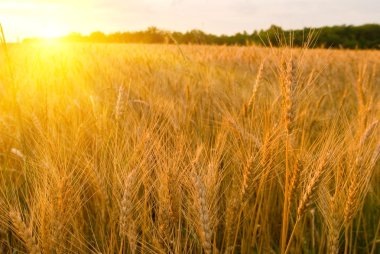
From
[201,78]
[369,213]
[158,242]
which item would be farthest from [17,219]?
[201,78]

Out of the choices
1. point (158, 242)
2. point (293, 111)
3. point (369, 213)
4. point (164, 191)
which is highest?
point (293, 111)

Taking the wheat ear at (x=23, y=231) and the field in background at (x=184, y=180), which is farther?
the field in background at (x=184, y=180)

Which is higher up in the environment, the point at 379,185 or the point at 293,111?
the point at 293,111

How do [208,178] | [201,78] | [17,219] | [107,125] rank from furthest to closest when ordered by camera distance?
[201,78] < [107,125] < [208,178] < [17,219]

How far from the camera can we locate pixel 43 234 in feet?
2.62

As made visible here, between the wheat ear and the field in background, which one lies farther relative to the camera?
the field in background

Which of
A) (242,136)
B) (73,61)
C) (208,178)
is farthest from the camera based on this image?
(73,61)

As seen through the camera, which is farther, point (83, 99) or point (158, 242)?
point (83, 99)

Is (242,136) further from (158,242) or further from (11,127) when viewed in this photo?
(11,127)

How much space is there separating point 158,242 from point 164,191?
4.4 inches

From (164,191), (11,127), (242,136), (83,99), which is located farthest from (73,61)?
(164,191)

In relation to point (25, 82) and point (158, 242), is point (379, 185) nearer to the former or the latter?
point (158, 242)

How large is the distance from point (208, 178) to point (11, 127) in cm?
98

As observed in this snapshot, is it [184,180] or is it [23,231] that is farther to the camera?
[184,180]
